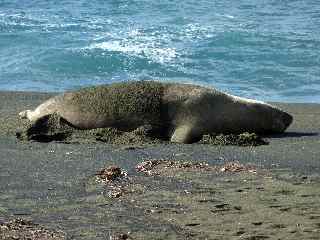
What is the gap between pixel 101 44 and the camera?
1683cm

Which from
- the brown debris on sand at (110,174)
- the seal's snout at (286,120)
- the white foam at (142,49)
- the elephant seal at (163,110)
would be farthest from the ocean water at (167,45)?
the brown debris on sand at (110,174)

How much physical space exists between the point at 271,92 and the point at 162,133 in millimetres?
5357

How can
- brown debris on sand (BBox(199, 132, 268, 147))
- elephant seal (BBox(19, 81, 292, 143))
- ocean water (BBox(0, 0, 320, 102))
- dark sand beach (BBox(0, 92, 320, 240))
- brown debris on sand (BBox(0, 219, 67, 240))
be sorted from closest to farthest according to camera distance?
brown debris on sand (BBox(0, 219, 67, 240)) → dark sand beach (BBox(0, 92, 320, 240)) → brown debris on sand (BBox(199, 132, 268, 147)) → elephant seal (BBox(19, 81, 292, 143)) → ocean water (BBox(0, 0, 320, 102))

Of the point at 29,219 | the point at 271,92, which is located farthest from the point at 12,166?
the point at 271,92

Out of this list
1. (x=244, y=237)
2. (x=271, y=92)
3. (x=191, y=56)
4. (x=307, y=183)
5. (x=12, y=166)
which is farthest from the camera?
(x=191, y=56)

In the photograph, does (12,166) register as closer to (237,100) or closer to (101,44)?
(237,100)

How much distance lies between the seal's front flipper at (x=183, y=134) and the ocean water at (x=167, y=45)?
4647 millimetres

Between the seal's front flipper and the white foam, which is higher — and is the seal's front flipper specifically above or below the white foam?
above

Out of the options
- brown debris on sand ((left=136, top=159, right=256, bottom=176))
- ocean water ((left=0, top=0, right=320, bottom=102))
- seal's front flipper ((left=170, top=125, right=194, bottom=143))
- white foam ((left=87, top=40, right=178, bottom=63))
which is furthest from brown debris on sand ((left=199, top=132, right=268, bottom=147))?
white foam ((left=87, top=40, right=178, bottom=63))

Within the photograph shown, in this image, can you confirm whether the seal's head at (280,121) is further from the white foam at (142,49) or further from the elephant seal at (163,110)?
the white foam at (142,49)

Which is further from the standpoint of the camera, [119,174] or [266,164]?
[266,164]

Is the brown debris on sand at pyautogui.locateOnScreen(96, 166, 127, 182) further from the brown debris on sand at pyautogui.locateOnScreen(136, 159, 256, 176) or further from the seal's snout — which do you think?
the seal's snout

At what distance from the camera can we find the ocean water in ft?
44.9

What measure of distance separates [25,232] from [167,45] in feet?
41.4
